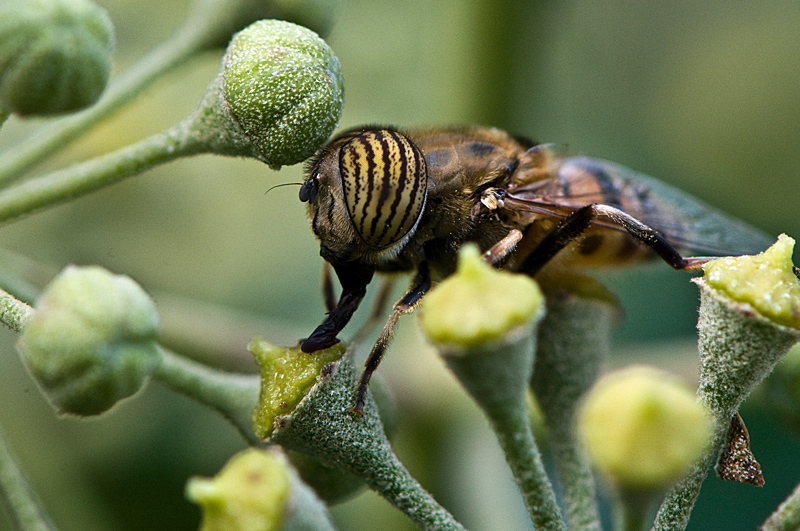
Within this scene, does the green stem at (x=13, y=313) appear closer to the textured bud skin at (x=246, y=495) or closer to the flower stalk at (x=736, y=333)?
the textured bud skin at (x=246, y=495)

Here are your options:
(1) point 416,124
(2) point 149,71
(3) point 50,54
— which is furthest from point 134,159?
(1) point 416,124

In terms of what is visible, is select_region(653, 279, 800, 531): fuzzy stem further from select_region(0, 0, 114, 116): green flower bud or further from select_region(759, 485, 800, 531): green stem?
select_region(0, 0, 114, 116): green flower bud

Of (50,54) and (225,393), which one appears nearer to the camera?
(50,54)

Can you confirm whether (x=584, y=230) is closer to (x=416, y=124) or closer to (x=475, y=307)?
(x=475, y=307)

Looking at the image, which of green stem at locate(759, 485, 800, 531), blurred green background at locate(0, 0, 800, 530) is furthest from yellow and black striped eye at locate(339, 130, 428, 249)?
green stem at locate(759, 485, 800, 531)

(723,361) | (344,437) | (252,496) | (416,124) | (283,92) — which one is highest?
(283,92)
